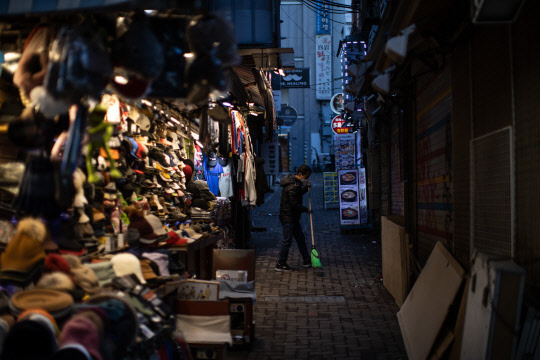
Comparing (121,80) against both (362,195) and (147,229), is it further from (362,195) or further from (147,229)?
(362,195)

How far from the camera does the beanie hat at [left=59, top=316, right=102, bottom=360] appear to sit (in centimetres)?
248

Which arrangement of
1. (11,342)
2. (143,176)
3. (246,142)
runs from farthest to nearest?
(246,142), (143,176), (11,342)

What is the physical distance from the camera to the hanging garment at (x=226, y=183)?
10.5 meters

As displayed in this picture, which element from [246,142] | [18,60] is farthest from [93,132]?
[246,142]

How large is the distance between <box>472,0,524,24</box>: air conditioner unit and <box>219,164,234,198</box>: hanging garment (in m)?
7.41

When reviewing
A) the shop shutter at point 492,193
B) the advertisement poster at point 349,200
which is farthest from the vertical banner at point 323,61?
the shop shutter at point 492,193

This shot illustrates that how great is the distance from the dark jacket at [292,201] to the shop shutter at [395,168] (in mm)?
2189

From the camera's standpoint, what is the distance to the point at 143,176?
6000 mm

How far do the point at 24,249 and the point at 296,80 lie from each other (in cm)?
1967

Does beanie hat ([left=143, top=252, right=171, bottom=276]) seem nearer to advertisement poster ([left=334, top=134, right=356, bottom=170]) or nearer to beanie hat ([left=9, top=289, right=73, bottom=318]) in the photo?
beanie hat ([left=9, top=289, right=73, bottom=318])

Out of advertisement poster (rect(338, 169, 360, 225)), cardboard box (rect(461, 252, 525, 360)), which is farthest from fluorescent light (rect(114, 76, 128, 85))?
advertisement poster (rect(338, 169, 360, 225))

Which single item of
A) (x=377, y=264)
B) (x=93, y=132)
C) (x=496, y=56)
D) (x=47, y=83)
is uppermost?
(x=496, y=56)

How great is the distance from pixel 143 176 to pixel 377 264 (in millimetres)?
7006

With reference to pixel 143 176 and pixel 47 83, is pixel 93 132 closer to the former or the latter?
pixel 47 83
